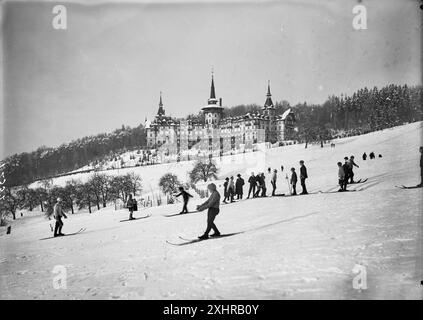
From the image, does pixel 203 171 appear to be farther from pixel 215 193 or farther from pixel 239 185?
pixel 215 193

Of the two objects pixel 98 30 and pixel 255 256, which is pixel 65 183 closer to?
pixel 98 30

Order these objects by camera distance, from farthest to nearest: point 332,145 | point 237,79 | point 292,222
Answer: point 332,145 → point 237,79 → point 292,222

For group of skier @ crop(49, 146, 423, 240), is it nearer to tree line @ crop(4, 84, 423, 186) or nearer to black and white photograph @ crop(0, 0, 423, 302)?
black and white photograph @ crop(0, 0, 423, 302)

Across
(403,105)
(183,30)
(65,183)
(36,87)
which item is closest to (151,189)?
(65,183)

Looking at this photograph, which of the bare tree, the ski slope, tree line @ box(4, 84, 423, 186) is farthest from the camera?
the bare tree

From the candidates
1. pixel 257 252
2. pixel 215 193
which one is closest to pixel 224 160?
pixel 215 193

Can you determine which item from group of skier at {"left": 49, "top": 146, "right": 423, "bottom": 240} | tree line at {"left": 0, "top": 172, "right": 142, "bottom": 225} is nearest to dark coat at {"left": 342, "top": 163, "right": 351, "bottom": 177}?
group of skier at {"left": 49, "top": 146, "right": 423, "bottom": 240}

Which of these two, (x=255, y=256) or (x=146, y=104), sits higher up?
(x=146, y=104)
